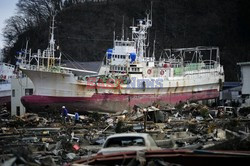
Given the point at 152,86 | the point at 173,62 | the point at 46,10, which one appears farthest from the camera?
the point at 46,10

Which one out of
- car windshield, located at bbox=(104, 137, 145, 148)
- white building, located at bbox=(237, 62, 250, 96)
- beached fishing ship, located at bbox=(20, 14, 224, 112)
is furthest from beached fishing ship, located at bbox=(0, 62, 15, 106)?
car windshield, located at bbox=(104, 137, 145, 148)

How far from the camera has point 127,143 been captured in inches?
408

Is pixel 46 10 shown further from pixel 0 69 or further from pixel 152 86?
pixel 152 86

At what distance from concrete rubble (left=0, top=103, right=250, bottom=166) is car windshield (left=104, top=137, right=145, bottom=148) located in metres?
1.48

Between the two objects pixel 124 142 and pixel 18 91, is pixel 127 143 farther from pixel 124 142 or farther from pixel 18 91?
pixel 18 91

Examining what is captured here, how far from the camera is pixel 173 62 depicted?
162 ft

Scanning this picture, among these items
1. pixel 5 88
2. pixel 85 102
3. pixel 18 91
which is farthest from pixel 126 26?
pixel 85 102

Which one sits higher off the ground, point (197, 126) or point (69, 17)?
point (69, 17)

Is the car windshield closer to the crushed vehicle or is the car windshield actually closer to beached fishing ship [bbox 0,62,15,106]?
the crushed vehicle

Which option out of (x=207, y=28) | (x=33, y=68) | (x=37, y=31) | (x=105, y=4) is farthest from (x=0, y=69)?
(x=207, y=28)

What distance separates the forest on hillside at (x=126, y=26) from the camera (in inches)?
3177

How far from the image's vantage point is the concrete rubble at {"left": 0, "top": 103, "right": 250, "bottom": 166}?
1174 centimetres

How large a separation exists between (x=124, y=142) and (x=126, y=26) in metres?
74.2

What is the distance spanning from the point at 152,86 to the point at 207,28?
46.3m
